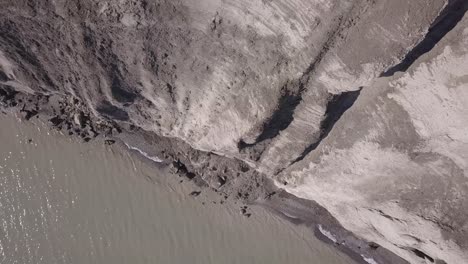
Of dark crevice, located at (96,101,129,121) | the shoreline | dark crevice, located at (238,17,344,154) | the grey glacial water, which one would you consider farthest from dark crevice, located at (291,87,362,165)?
dark crevice, located at (96,101,129,121)

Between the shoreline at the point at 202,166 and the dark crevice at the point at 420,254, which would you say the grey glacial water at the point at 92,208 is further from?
the dark crevice at the point at 420,254

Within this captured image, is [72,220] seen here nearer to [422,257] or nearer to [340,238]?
[340,238]

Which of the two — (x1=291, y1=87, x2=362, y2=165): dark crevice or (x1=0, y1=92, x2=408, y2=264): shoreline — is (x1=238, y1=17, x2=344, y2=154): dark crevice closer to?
(x1=291, y1=87, x2=362, y2=165): dark crevice

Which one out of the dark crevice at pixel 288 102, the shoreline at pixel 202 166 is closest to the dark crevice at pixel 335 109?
the dark crevice at pixel 288 102

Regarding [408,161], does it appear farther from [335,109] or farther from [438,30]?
[438,30]

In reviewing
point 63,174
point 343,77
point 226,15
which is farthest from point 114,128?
point 343,77
